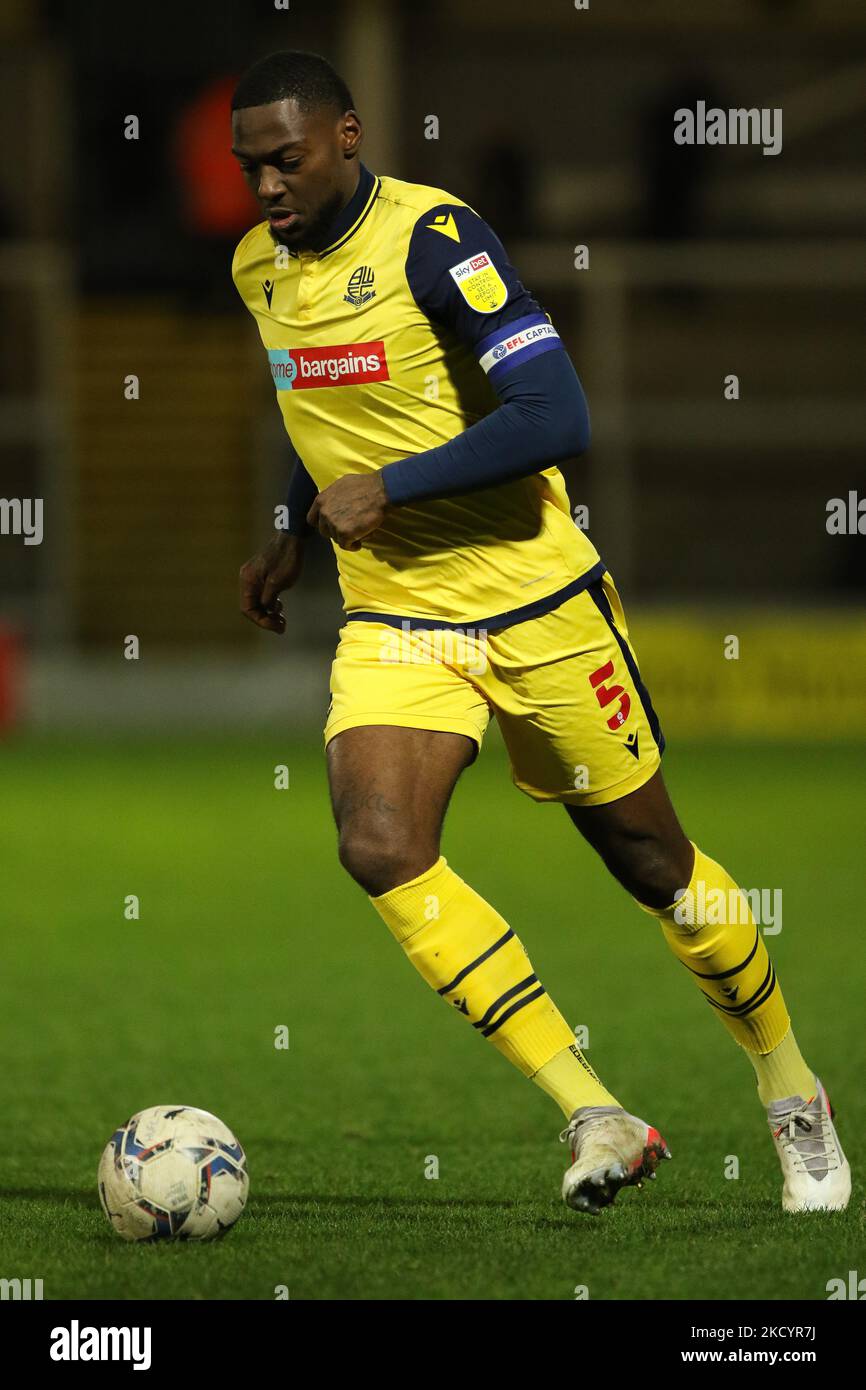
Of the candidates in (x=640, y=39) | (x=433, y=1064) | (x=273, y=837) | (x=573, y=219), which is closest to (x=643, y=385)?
(x=573, y=219)

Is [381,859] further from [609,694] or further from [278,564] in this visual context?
[278,564]

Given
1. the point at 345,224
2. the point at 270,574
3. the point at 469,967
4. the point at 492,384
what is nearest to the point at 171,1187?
the point at 469,967

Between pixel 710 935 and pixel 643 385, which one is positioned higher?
pixel 643 385

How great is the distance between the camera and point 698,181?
19.0m

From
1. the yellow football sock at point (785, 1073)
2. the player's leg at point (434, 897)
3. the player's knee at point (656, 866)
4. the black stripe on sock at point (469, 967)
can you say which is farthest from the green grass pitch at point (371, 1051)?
the player's knee at point (656, 866)

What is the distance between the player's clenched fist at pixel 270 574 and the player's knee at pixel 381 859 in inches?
30.4

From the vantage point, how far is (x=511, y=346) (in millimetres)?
4133

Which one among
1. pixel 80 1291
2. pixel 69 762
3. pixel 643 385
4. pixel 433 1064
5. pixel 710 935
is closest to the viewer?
pixel 80 1291

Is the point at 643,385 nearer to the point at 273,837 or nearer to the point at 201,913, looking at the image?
the point at 273,837

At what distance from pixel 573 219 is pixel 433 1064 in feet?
47.6

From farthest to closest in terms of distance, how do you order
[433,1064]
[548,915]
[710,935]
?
[548,915] → [433,1064] → [710,935]

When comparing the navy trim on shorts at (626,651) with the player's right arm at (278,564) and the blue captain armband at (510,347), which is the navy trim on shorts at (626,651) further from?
the player's right arm at (278,564)

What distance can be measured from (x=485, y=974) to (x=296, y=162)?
1.54 metres

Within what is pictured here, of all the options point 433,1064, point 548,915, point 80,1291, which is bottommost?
point 80,1291
